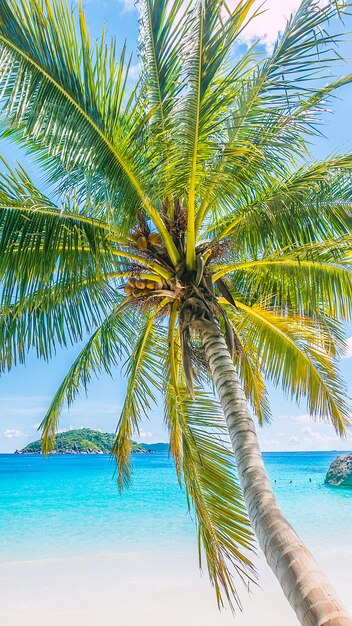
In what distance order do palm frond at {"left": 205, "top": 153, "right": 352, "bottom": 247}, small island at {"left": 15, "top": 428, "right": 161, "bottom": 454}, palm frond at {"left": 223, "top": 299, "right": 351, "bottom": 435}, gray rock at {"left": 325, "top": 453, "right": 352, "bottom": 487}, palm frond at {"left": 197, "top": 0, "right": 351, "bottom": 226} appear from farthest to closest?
small island at {"left": 15, "top": 428, "right": 161, "bottom": 454} → gray rock at {"left": 325, "top": 453, "right": 352, "bottom": 487} → palm frond at {"left": 223, "top": 299, "right": 351, "bottom": 435} → palm frond at {"left": 205, "top": 153, "right": 352, "bottom": 247} → palm frond at {"left": 197, "top": 0, "right": 351, "bottom": 226}

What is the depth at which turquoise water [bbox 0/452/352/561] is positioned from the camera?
16.3 metres

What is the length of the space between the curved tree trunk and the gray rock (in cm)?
2729

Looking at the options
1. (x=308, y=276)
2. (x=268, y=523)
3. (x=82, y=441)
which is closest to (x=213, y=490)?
(x=268, y=523)

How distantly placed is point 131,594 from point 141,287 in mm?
9023

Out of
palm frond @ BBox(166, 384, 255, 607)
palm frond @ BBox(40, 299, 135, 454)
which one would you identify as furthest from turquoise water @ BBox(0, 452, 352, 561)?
palm frond @ BBox(166, 384, 255, 607)

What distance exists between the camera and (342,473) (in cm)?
2930

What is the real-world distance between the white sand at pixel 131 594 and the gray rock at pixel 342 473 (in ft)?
51.6

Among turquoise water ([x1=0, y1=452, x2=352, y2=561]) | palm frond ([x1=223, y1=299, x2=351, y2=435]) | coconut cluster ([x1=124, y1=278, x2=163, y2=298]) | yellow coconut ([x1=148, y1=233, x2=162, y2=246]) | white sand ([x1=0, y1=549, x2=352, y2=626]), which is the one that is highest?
yellow coconut ([x1=148, y1=233, x2=162, y2=246])

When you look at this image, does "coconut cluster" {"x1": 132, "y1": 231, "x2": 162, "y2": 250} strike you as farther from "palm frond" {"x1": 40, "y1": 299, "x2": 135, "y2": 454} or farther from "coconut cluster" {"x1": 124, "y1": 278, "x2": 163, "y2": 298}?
"palm frond" {"x1": 40, "y1": 299, "x2": 135, "y2": 454}

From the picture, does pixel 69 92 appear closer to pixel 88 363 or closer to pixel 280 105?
pixel 280 105

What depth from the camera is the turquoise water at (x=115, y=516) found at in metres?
16.3

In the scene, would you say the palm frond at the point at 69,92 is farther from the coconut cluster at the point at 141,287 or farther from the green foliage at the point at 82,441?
the green foliage at the point at 82,441

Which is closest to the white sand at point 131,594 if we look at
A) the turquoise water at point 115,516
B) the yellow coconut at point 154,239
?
the turquoise water at point 115,516

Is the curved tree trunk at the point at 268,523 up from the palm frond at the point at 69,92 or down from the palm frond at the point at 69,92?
down
